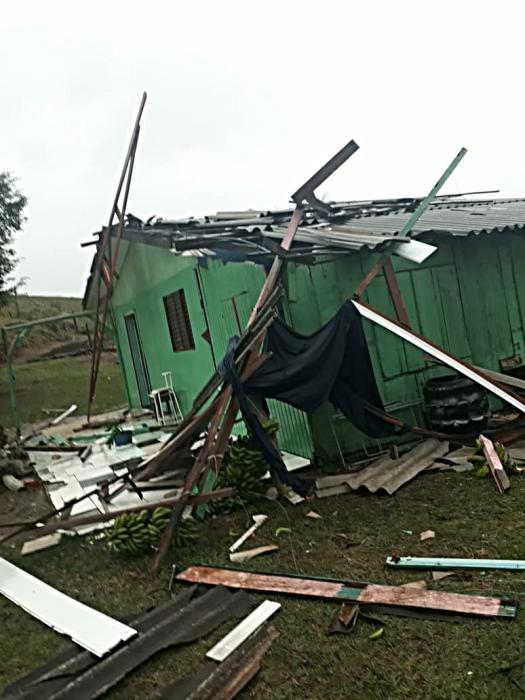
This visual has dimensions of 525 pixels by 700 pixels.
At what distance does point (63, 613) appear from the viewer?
396cm

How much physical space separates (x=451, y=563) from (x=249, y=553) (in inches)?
62.3

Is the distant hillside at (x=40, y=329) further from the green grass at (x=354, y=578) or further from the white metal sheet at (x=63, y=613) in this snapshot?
the green grass at (x=354, y=578)

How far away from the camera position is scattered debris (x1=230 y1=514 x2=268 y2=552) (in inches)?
183

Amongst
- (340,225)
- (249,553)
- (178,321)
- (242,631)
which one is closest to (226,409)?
(249,553)

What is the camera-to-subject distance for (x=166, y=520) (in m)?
4.90

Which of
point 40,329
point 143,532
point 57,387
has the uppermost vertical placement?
point 40,329

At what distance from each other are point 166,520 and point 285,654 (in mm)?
2042

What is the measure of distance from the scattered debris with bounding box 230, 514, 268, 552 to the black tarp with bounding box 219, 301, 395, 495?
45 cm

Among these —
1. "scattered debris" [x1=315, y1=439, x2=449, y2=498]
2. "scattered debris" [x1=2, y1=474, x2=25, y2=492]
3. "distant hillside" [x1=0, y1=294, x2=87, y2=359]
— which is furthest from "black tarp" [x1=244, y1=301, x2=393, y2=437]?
"distant hillside" [x1=0, y1=294, x2=87, y2=359]

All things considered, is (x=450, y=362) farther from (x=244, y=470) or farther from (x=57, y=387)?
(x=57, y=387)

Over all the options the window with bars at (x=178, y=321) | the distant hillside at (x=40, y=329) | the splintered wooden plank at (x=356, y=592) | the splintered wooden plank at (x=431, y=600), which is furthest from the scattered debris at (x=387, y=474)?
the distant hillside at (x=40, y=329)

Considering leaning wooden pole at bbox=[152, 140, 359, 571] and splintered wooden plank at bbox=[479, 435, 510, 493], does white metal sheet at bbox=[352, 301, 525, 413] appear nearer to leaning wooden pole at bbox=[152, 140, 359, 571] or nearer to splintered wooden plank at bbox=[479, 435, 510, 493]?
splintered wooden plank at bbox=[479, 435, 510, 493]

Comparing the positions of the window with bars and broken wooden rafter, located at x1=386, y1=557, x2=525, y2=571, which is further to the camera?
the window with bars

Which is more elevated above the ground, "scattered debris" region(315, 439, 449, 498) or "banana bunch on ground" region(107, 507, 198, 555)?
"banana bunch on ground" region(107, 507, 198, 555)
